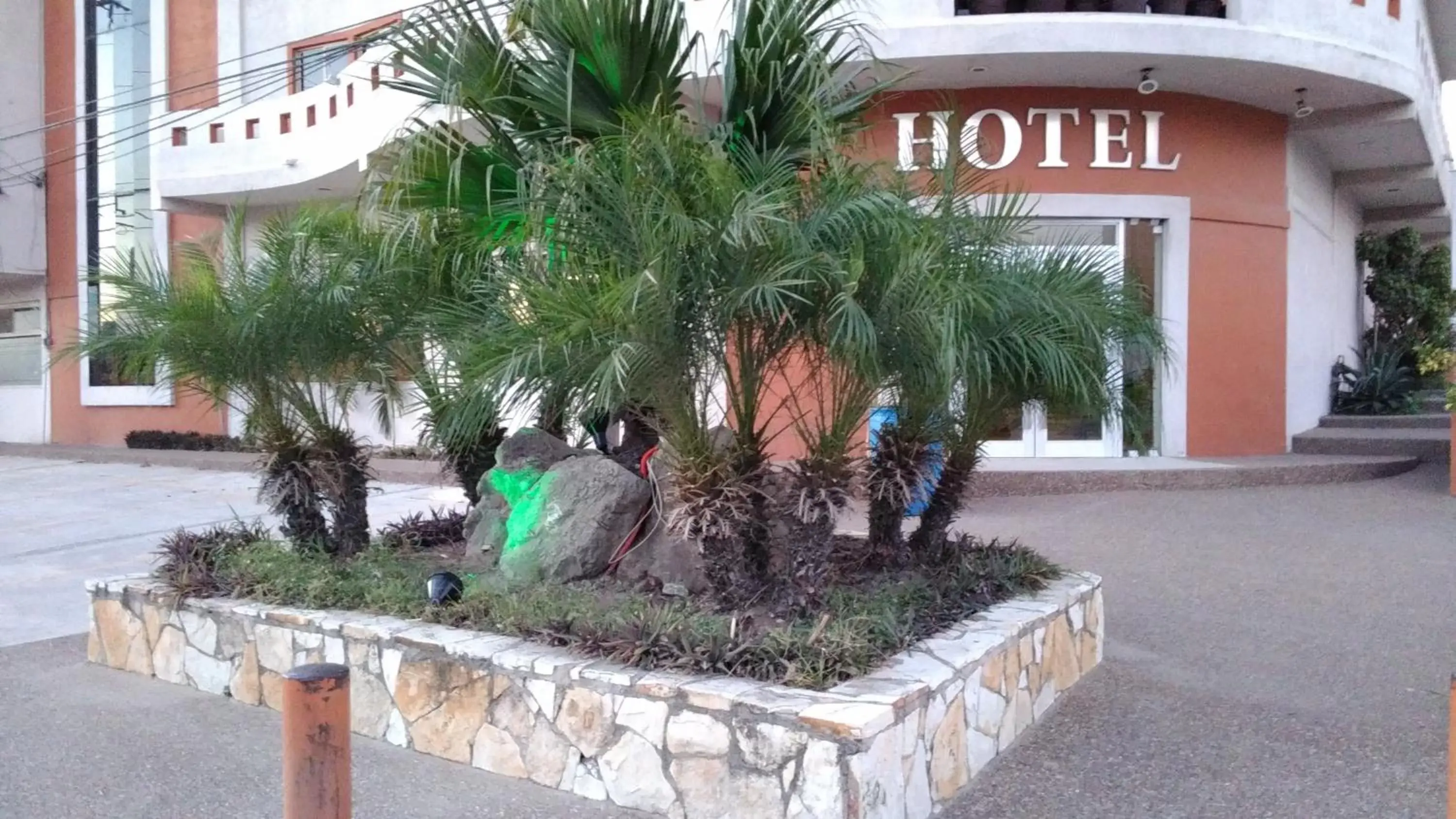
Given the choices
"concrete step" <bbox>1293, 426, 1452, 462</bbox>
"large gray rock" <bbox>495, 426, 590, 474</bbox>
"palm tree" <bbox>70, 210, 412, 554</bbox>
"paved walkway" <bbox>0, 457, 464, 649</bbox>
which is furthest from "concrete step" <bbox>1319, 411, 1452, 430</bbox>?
"palm tree" <bbox>70, 210, 412, 554</bbox>

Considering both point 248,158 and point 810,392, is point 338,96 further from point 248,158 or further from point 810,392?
point 810,392

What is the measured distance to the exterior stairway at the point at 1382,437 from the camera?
13.4 meters

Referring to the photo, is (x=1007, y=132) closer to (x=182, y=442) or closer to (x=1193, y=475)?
(x=1193, y=475)

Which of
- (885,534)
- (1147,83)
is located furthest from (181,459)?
(885,534)

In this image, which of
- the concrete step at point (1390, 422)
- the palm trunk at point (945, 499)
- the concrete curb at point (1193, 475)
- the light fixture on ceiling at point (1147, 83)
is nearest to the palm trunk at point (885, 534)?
the palm trunk at point (945, 499)

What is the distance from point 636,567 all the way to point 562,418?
4.15ft

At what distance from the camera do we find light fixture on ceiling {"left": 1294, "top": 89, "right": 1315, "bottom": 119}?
41.4 feet

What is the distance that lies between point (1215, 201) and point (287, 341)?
10222mm

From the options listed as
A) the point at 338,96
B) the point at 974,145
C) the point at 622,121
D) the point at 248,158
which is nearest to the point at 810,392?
the point at 622,121

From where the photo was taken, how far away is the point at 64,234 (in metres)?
21.4

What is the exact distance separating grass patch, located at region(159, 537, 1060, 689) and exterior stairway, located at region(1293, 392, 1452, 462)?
8.70m

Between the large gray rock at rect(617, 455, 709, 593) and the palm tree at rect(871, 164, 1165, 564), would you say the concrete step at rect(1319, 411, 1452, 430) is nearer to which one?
the palm tree at rect(871, 164, 1165, 564)

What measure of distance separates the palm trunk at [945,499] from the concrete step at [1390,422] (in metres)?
10.9

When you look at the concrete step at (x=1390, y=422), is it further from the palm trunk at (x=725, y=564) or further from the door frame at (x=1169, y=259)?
the palm trunk at (x=725, y=564)
